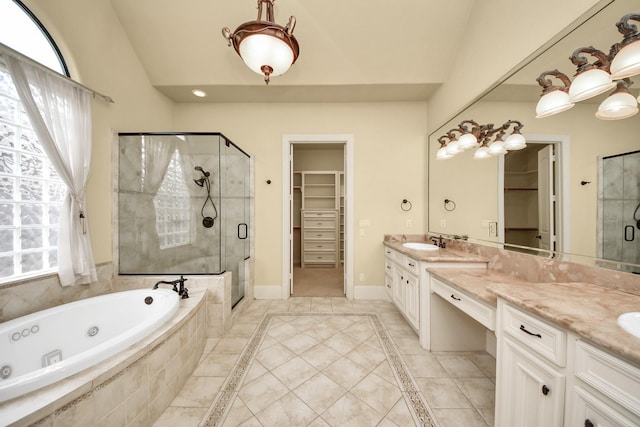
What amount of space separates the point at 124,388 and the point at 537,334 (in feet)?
6.52

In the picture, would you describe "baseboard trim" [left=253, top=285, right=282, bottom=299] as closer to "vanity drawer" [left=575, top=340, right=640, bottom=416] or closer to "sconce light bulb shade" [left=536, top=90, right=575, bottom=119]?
"vanity drawer" [left=575, top=340, right=640, bottom=416]

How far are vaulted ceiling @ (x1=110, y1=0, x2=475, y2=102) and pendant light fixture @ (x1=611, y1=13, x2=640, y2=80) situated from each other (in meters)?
1.60

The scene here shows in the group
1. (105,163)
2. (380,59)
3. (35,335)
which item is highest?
(380,59)

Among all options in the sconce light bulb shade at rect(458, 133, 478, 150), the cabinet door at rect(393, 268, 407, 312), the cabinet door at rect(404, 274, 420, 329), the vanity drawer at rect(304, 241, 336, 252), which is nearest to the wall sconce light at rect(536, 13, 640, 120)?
the sconce light bulb shade at rect(458, 133, 478, 150)

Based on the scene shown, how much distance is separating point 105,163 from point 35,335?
1450 mm

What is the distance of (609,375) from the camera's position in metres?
0.68

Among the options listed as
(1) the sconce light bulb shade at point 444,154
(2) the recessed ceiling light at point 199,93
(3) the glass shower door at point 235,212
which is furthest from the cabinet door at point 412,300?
(2) the recessed ceiling light at point 199,93

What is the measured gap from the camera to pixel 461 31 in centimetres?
212

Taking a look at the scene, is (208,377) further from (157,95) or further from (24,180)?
(157,95)

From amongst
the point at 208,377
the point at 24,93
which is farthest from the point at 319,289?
the point at 24,93

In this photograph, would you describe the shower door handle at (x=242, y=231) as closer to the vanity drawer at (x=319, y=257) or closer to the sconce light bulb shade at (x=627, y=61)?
the vanity drawer at (x=319, y=257)

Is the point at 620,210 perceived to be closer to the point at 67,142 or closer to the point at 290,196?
the point at 290,196

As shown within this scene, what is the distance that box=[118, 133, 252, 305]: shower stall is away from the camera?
218 cm

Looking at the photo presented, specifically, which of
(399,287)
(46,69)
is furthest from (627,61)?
(46,69)
